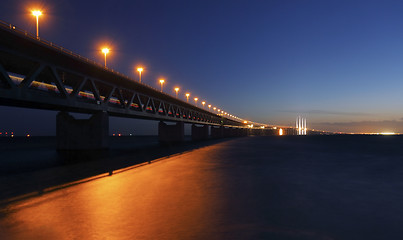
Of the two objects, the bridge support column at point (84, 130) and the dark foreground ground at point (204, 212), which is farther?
the bridge support column at point (84, 130)

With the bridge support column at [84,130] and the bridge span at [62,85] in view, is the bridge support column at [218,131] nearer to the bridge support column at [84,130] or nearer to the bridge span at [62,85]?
the bridge span at [62,85]

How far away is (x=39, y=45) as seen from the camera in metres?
26.8

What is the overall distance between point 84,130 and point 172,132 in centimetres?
5159

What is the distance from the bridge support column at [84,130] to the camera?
40906mm

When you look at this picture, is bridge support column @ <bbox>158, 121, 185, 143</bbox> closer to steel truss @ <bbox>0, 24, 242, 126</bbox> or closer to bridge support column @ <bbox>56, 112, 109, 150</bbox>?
steel truss @ <bbox>0, 24, 242, 126</bbox>

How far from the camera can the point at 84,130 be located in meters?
41.1

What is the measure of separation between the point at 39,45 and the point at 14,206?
21.9 metres

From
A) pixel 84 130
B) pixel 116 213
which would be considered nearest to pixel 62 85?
pixel 84 130

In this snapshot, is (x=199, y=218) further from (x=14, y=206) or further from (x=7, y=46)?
(x=7, y=46)

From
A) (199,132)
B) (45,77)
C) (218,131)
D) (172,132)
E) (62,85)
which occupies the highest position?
(45,77)

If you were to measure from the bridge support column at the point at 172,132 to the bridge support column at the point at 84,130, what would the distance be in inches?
1946

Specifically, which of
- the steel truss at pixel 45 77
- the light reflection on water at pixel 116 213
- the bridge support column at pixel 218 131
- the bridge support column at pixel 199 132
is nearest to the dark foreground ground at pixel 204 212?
the light reflection on water at pixel 116 213

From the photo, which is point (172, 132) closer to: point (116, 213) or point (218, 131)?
point (218, 131)

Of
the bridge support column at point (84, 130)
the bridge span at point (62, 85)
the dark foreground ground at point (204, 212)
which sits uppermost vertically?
the bridge span at point (62, 85)
